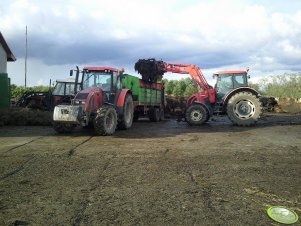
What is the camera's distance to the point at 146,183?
580cm

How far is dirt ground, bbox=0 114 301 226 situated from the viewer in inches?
172

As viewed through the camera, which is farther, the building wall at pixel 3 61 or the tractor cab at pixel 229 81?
the building wall at pixel 3 61

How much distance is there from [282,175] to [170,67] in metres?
12.2

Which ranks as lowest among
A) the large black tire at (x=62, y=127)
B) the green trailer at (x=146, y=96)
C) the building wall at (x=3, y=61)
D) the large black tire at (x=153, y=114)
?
the large black tire at (x=62, y=127)

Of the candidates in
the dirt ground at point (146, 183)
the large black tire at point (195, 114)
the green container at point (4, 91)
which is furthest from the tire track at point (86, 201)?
the green container at point (4, 91)

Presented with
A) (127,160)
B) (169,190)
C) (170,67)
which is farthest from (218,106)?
(169,190)

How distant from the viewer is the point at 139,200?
4.93 m

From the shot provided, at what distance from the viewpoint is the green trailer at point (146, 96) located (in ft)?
52.6

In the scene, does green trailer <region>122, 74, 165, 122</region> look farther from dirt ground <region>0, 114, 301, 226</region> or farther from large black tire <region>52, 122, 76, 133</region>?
dirt ground <region>0, 114, 301, 226</region>

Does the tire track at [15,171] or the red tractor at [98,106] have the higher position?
the red tractor at [98,106]

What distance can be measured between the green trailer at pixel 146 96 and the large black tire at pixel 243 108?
13.1 ft

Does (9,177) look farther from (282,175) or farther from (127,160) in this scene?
(282,175)

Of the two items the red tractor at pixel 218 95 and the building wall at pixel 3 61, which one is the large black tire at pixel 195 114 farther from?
the building wall at pixel 3 61

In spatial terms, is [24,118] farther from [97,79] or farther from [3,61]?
[3,61]
